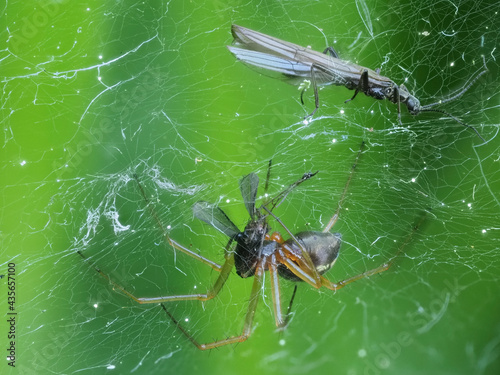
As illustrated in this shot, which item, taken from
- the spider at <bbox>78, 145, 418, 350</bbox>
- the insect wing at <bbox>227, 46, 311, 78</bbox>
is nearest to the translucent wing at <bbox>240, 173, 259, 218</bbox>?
the spider at <bbox>78, 145, 418, 350</bbox>

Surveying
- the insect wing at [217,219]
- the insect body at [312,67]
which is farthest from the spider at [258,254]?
the insect body at [312,67]

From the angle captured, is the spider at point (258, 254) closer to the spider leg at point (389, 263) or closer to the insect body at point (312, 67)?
the spider leg at point (389, 263)

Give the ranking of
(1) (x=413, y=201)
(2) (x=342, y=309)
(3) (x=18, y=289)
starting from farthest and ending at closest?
(2) (x=342, y=309)
(1) (x=413, y=201)
(3) (x=18, y=289)

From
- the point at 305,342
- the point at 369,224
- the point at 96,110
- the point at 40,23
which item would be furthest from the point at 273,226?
the point at 40,23

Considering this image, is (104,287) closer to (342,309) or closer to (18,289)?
(18,289)

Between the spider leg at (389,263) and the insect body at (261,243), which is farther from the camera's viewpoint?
the spider leg at (389,263)

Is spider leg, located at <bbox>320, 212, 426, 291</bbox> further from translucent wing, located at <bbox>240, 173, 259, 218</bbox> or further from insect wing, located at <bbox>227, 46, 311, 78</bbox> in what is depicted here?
insect wing, located at <bbox>227, 46, 311, 78</bbox>

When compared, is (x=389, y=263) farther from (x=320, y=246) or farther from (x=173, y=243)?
(x=173, y=243)
